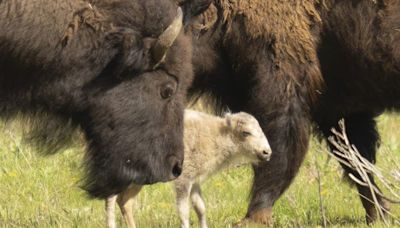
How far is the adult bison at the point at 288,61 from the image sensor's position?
816 centimetres

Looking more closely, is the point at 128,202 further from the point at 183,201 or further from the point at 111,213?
the point at 183,201

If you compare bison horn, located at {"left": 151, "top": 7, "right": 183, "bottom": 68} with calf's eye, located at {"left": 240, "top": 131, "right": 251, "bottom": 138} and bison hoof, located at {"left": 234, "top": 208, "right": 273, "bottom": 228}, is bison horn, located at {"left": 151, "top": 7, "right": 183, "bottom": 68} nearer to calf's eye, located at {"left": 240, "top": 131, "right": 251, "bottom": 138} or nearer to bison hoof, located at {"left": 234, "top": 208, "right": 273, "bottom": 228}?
calf's eye, located at {"left": 240, "top": 131, "right": 251, "bottom": 138}

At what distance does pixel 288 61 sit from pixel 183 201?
50.5 inches

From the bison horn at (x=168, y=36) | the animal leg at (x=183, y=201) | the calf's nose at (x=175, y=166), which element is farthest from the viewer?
the animal leg at (x=183, y=201)

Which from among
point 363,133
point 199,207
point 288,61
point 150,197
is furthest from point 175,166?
point 363,133

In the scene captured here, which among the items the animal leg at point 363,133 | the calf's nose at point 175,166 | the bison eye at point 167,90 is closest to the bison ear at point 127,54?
the bison eye at point 167,90

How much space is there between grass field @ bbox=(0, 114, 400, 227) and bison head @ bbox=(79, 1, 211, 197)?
0.60 metres

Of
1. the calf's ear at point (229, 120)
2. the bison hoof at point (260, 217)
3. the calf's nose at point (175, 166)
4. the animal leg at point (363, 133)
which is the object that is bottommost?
the animal leg at point (363, 133)

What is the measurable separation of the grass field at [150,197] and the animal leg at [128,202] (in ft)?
0.94

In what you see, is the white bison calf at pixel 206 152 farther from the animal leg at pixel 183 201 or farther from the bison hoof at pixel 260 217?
the bison hoof at pixel 260 217

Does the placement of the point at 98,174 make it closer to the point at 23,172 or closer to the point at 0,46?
the point at 0,46

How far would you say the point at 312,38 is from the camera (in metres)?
8.29

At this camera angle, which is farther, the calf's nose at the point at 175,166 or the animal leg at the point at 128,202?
the animal leg at the point at 128,202

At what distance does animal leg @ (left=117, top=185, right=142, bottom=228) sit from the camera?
307 inches
